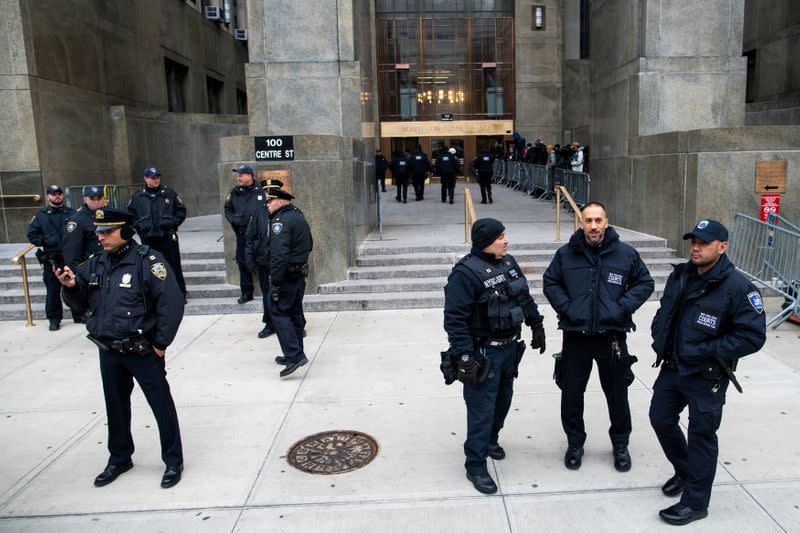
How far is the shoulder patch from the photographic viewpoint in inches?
172

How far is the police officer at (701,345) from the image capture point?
359 cm

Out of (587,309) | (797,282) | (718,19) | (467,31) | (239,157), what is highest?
(467,31)

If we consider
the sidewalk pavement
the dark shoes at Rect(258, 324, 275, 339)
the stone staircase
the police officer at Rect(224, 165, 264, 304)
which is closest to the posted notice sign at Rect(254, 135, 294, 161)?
the police officer at Rect(224, 165, 264, 304)

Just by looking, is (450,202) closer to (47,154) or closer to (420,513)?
(47,154)

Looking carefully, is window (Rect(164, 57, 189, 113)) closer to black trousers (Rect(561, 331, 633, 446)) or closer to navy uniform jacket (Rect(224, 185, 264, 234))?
navy uniform jacket (Rect(224, 185, 264, 234))

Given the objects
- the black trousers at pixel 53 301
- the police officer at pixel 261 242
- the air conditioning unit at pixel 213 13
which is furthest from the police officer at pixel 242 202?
the air conditioning unit at pixel 213 13

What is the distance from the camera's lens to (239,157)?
31.9ft

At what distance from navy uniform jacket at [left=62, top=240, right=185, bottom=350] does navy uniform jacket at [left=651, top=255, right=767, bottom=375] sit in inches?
125

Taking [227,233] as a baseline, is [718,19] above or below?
above

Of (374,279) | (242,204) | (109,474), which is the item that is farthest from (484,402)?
(374,279)

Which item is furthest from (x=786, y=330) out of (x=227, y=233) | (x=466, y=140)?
(x=466, y=140)

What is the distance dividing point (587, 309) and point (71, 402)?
16.1ft

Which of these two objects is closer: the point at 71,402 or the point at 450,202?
the point at 71,402

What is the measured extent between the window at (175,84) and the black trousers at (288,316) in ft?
53.1
